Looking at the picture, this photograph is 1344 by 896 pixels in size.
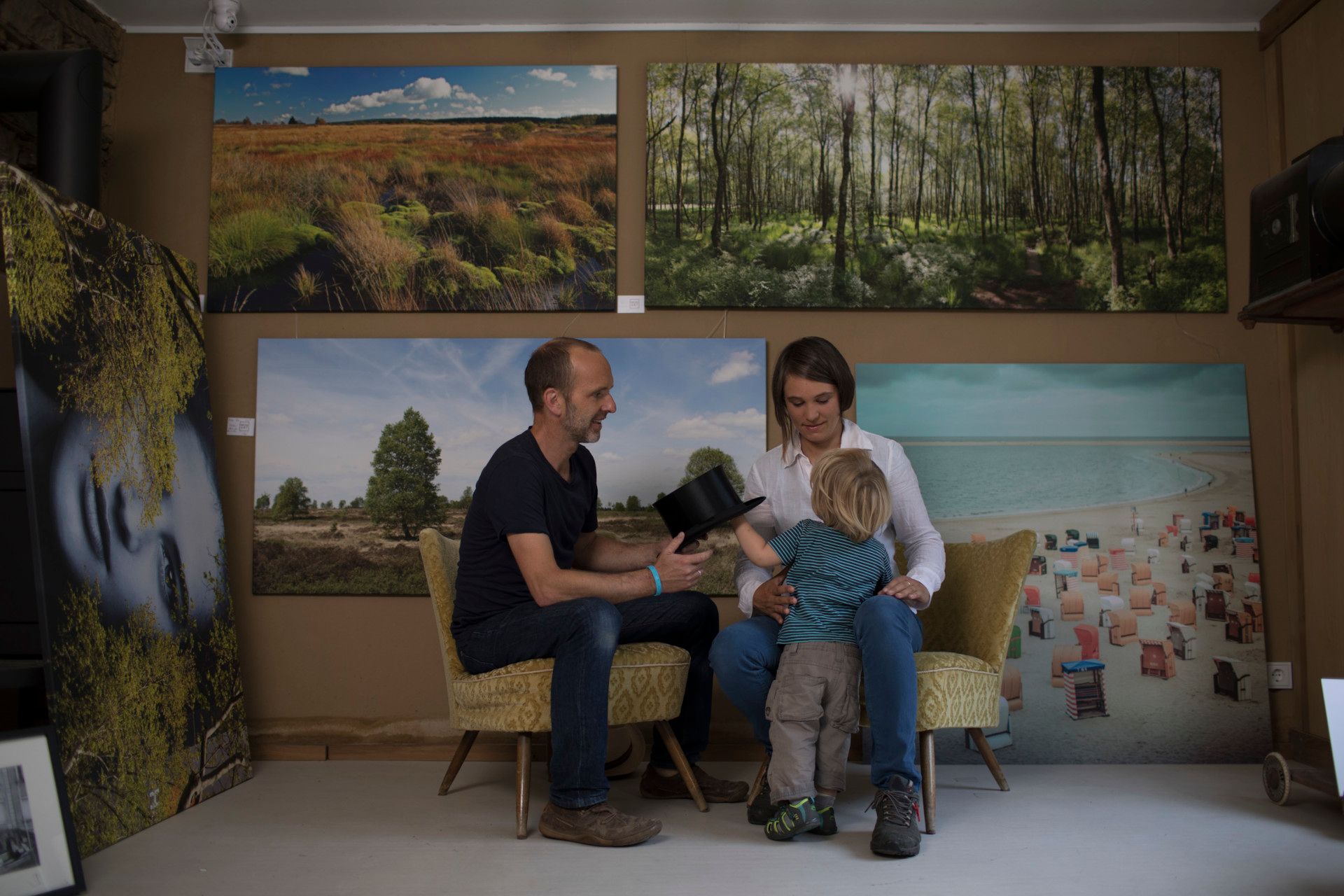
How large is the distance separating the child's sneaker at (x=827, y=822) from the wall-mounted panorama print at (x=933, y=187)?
71.5 inches

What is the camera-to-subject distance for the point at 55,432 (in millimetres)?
2371

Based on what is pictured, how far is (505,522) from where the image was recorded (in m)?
2.46

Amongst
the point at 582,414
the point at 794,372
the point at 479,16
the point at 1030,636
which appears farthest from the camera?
the point at 479,16

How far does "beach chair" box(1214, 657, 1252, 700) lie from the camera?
3.31 m

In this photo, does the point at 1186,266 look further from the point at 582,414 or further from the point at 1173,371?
the point at 582,414

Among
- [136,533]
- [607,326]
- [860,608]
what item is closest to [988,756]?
[860,608]

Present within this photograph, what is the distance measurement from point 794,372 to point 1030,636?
138 centimetres

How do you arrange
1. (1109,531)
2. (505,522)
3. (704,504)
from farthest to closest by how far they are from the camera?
(1109,531)
(704,504)
(505,522)

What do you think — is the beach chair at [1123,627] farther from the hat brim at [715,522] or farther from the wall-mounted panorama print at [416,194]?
the wall-mounted panorama print at [416,194]

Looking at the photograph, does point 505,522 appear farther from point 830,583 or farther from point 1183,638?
point 1183,638

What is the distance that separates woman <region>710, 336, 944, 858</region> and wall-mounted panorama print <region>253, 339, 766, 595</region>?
0.57 meters

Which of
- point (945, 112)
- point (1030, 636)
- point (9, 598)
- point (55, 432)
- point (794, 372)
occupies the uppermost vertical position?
point (945, 112)

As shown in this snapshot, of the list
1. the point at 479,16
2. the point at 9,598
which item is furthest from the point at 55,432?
the point at 479,16

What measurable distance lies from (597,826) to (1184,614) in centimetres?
226
